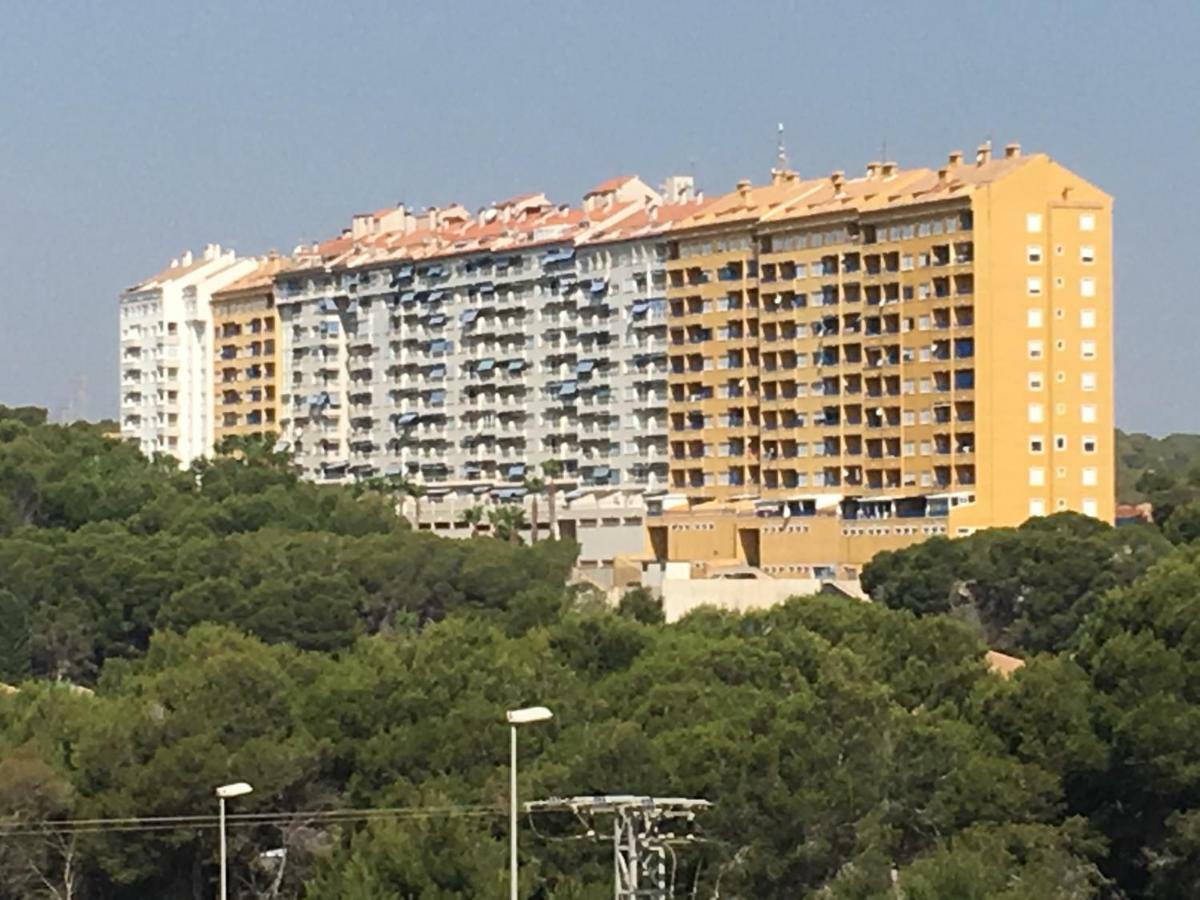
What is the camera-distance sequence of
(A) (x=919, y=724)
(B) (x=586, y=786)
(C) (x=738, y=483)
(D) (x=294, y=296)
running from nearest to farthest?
(B) (x=586, y=786)
(A) (x=919, y=724)
(C) (x=738, y=483)
(D) (x=294, y=296)

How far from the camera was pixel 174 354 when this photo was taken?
509 ft

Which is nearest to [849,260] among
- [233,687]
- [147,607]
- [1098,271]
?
[1098,271]

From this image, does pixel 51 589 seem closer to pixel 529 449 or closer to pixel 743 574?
pixel 743 574

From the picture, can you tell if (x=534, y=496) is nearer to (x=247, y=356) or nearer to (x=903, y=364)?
(x=903, y=364)

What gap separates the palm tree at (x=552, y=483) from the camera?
124875 mm

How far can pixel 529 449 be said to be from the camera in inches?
5340

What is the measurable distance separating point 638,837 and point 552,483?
90593mm

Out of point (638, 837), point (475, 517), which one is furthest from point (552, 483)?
point (638, 837)

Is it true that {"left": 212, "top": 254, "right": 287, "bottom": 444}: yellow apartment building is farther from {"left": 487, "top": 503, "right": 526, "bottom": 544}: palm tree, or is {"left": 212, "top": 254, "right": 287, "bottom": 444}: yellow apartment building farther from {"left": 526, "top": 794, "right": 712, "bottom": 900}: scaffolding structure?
{"left": 526, "top": 794, "right": 712, "bottom": 900}: scaffolding structure

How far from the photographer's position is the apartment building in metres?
154

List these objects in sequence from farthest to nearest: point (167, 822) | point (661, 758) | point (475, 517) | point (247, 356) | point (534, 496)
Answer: point (247, 356) < point (534, 496) < point (475, 517) < point (167, 822) < point (661, 758)

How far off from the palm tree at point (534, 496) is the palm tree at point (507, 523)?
45 cm

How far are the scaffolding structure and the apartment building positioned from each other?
10994 centimetres

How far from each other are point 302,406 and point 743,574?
131 feet
